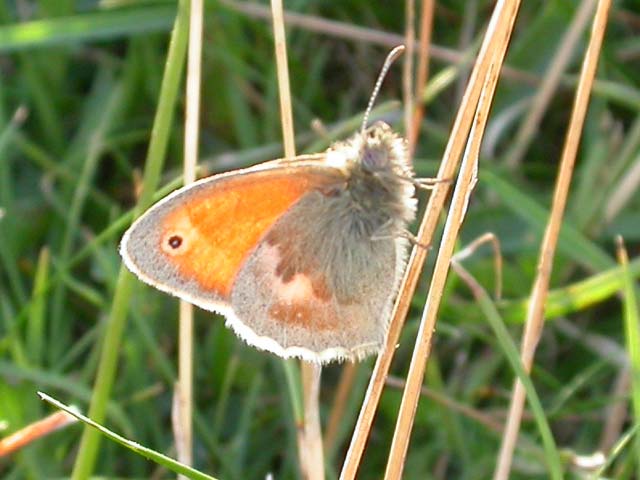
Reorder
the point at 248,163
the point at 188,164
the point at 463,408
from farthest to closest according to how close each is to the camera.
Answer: the point at 248,163
the point at 463,408
the point at 188,164

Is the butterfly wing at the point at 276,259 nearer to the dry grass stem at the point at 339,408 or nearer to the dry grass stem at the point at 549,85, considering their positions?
the dry grass stem at the point at 339,408

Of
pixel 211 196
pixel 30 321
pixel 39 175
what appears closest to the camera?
pixel 211 196

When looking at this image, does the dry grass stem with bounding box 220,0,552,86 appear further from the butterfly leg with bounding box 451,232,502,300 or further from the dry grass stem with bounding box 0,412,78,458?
the dry grass stem with bounding box 0,412,78,458

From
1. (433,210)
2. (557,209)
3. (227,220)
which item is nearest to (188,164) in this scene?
(227,220)

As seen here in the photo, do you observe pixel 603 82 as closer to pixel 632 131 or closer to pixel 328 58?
pixel 632 131

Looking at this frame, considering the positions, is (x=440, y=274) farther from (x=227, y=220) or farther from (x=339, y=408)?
(x=339, y=408)

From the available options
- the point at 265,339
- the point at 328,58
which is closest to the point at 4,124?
the point at 328,58
